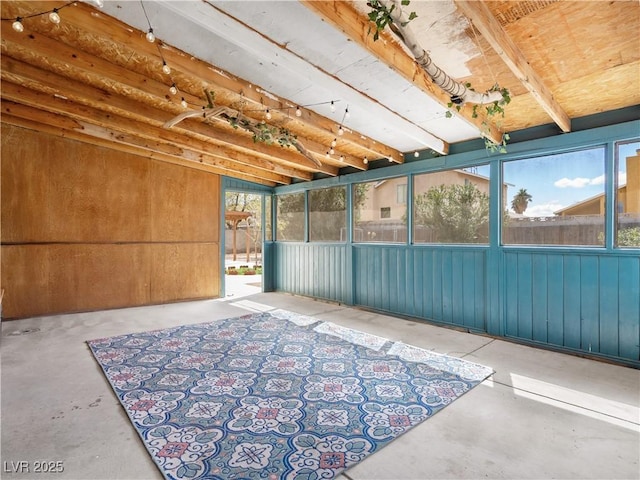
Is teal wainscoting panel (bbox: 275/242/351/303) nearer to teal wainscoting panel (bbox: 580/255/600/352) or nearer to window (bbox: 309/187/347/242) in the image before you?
window (bbox: 309/187/347/242)

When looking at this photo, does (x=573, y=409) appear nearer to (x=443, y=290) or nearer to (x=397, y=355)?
(x=397, y=355)

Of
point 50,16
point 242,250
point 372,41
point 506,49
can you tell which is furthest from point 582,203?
point 242,250

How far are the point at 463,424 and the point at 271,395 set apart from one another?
144 centimetres

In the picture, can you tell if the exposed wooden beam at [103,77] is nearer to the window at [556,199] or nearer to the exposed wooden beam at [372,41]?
the exposed wooden beam at [372,41]

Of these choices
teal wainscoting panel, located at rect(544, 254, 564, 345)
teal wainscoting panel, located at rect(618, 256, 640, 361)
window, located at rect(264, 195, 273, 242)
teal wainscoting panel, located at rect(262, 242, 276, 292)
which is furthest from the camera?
window, located at rect(264, 195, 273, 242)

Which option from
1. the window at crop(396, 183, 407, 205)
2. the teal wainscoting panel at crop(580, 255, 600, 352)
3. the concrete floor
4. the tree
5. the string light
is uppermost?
the string light

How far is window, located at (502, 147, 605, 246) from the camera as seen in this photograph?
3480mm

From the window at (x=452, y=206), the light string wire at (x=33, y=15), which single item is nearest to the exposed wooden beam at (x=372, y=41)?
the window at (x=452, y=206)

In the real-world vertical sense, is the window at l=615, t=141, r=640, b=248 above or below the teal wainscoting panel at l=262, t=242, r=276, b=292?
above

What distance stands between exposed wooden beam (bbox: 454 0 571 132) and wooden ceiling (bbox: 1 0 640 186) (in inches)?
0.5

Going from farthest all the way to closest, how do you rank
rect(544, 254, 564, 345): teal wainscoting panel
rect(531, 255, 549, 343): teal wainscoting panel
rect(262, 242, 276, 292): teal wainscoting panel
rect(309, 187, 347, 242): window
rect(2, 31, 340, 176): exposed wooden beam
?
1. rect(262, 242, 276, 292): teal wainscoting panel
2. rect(309, 187, 347, 242): window
3. rect(531, 255, 549, 343): teal wainscoting panel
4. rect(544, 254, 564, 345): teal wainscoting panel
5. rect(2, 31, 340, 176): exposed wooden beam

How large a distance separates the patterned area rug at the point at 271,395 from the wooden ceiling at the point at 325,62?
2.60 m

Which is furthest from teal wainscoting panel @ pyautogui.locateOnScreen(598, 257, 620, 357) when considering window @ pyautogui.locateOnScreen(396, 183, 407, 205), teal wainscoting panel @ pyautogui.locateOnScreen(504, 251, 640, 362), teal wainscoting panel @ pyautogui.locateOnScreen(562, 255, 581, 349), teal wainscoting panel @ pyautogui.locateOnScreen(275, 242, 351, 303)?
teal wainscoting panel @ pyautogui.locateOnScreen(275, 242, 351, 303)

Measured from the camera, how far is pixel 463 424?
2186 millimetres
